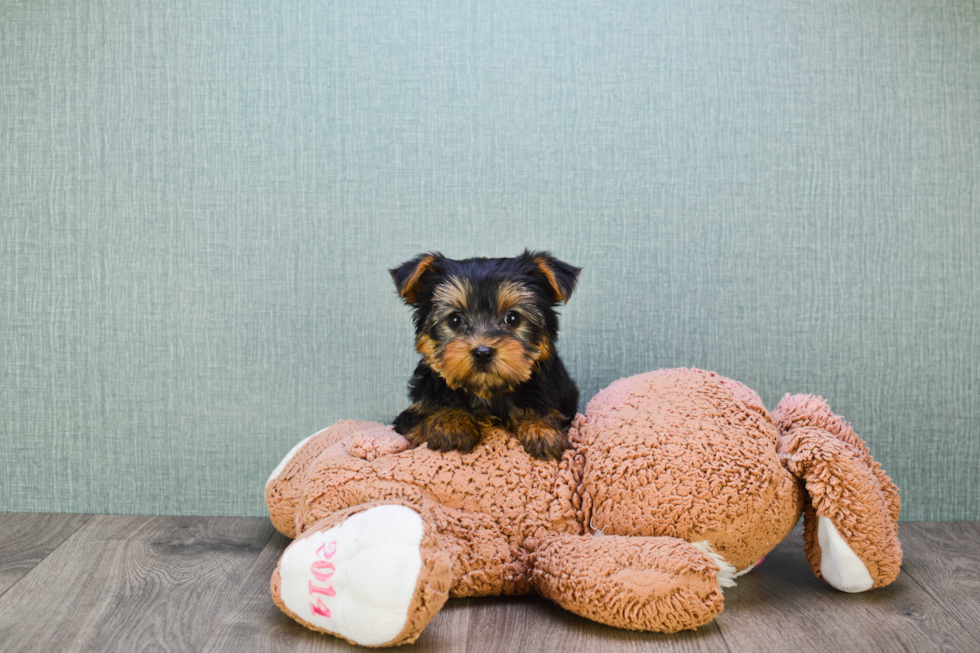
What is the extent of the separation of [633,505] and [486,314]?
2.08 feet

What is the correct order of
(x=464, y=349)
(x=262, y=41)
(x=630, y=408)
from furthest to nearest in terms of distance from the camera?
(x=262, y=41)
(x=630, y=408)
(x=464, y=349)

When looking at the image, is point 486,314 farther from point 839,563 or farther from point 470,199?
point 839,563

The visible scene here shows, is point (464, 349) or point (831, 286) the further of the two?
point (831, 286)

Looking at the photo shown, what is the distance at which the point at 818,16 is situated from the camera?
2.74m

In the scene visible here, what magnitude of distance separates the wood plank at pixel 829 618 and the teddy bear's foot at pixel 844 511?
74mm

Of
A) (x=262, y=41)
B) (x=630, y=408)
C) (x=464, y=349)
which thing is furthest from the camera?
(x=262, y=41)

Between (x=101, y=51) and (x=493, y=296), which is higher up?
(x=101, y=51)

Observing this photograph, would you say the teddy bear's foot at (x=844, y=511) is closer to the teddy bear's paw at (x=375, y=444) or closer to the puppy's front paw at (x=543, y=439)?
the puppy's front paw at (x=543, y=439)

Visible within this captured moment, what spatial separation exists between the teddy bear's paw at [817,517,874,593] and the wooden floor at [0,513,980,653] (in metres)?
0.05

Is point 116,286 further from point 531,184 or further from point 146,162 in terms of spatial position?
point 531,184

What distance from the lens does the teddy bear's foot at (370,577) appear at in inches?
62.0

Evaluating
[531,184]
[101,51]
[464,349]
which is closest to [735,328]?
[531,184]

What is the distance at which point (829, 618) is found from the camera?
1.90 m

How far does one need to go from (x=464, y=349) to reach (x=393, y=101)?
1.27 meters
